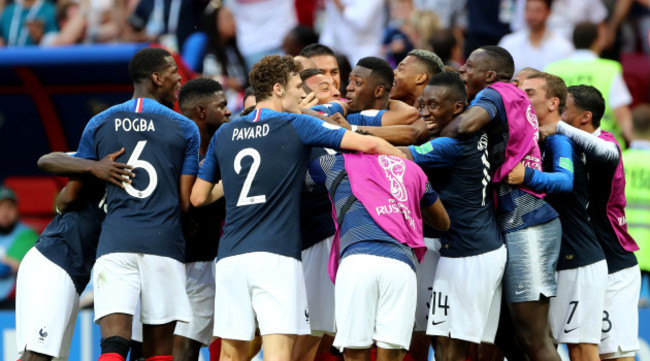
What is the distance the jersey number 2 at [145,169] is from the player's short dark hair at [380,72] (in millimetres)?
1847

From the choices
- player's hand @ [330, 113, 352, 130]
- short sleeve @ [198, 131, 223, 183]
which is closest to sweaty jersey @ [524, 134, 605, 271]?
player's hand @ [330, 113, 352, 130]

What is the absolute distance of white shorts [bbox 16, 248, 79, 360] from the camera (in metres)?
7.14

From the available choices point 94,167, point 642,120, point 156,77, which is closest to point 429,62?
point 156,77

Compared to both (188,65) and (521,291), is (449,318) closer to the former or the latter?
(521,291)

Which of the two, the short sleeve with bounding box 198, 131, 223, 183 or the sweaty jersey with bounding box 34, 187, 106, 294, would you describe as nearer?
the short sleeve with bounding box 198, 131, 223, 183

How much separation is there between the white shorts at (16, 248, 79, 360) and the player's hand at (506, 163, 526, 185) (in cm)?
315

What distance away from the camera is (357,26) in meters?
12.4

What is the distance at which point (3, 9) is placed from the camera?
553 inches

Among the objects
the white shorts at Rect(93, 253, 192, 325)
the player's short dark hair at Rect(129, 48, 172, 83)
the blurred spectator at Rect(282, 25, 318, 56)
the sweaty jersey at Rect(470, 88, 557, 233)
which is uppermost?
the blurred spectator at Rect(282, 25, 318, 56)

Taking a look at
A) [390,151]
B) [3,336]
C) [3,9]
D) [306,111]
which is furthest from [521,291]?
[3,9]

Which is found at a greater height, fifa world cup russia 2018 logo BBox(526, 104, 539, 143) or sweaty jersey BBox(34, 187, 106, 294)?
fifa world cup russia 2018 logo BBox(526, 104, 539, 143)

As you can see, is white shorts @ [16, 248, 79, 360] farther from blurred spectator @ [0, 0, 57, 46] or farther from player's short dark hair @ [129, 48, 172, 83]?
Result: blurred spectator @ [0, 0, 57, 46]

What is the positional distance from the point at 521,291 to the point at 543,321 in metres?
0.27

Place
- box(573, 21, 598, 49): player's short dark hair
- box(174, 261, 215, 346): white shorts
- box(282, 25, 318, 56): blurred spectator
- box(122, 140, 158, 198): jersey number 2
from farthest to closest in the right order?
box(282, 25, 318, 56): blurred spectator
box(573, 21, 598, 49): player's short dark hair
box(174, 261, 215, 346): white shorts
box(122, 140, 158, 198): jersey number 2
